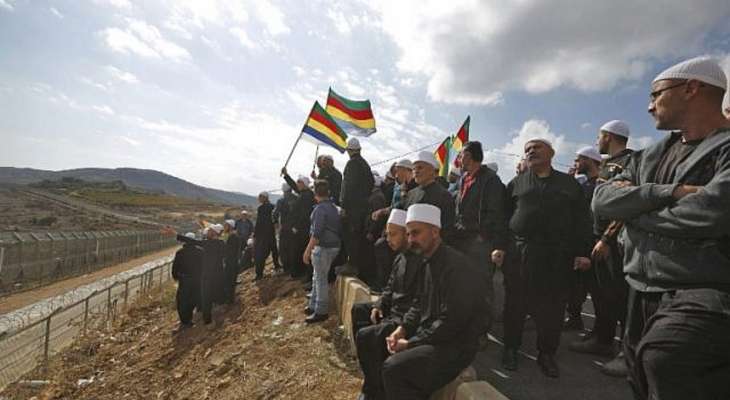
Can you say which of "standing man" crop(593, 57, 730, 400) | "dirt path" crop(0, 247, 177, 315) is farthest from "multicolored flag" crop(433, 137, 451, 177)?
"dirt path" crop(0, 247, 177, 315)

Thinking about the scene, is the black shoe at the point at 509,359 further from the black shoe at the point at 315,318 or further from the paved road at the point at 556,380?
the black shoe at the point at 315,318

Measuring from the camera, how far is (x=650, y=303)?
1.80 metres

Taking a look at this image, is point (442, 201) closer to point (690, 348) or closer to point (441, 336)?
point (441, 336)

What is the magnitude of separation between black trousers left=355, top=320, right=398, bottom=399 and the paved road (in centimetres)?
96

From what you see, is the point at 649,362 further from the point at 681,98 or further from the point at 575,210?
the point at 575,210

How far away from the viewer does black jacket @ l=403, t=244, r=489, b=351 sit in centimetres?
280

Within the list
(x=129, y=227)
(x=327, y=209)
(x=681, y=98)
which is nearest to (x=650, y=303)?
(x=681, y=98)

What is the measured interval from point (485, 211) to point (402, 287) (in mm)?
1308

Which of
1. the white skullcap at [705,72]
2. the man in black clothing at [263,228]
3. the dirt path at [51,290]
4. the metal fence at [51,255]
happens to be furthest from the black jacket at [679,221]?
the metal fence at [51,255]

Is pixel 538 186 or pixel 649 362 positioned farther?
pixel 538 186

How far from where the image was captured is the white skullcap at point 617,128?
4.23 meters

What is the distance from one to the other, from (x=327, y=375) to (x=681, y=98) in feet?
13.5

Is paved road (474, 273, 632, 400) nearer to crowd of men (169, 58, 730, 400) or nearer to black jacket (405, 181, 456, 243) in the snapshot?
crowd of men (169, 58, 730, 400)

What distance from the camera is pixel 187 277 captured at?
Result: 9641 millimetres
